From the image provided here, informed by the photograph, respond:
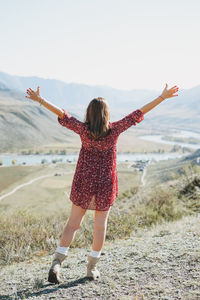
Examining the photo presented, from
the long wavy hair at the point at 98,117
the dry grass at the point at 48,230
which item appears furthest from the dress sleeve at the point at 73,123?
the dry grass at the point at 48,230

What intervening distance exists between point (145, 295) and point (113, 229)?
2777 millimetres

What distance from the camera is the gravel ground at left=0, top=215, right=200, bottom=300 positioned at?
2.78 m

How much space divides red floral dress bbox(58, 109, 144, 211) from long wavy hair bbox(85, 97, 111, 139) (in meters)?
0.08

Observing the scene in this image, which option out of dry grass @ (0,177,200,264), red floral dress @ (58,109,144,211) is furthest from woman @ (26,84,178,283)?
dry grass @ (0,177,200,264)

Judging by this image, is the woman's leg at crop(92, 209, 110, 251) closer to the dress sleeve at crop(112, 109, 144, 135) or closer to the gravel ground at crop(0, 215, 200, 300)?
the gravel ground at crop(0, 215, 200, 300)

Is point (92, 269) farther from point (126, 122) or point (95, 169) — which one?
point (126, 122)

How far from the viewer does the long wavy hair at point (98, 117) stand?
302 centimetres

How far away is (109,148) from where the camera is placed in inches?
126

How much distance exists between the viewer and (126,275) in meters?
3.12

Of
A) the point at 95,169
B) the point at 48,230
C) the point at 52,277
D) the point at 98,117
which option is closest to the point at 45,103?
the point at 98,117

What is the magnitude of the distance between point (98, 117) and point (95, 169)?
1.70 feet

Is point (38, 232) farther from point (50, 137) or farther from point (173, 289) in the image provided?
point (50, 137)

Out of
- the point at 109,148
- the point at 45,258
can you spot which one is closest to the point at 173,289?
the point at 109,148

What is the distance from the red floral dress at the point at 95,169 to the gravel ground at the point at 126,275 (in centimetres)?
72
